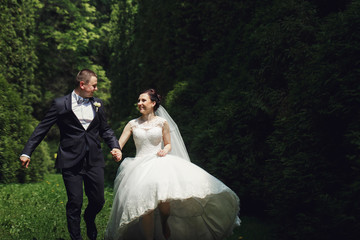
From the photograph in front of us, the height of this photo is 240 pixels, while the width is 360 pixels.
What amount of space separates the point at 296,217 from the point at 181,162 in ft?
5.13

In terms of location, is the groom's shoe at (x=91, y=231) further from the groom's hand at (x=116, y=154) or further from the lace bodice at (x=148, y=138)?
the lace bodice at (x=148, y=138)

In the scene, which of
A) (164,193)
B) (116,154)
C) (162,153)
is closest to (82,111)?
(116,154)

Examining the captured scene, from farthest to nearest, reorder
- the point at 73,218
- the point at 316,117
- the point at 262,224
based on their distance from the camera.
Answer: the point at 262,224
the point at 73,218
the point at 316,117

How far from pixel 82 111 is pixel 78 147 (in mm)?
483

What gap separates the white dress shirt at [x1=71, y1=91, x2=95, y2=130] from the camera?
191 inches

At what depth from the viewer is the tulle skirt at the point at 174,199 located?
4.41m

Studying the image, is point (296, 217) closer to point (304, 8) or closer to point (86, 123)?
point (86, 123)

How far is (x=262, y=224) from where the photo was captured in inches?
246

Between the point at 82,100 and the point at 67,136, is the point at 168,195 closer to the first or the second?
the point at 67,136

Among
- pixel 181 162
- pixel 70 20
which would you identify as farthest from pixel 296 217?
pixel 70 20

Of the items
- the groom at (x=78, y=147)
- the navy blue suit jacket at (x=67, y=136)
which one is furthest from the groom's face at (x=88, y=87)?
the navy blue suit jacket at (x=67, y=136)

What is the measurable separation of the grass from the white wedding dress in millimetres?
506

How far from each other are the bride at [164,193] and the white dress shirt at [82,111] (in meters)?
0.71

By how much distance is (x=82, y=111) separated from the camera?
4.88m
